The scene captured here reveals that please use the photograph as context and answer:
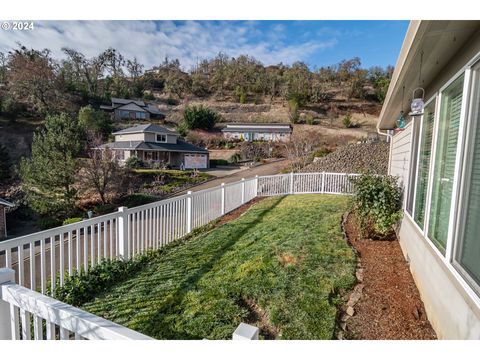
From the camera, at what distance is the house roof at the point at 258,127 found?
3278cm

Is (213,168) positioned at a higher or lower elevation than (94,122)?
lower

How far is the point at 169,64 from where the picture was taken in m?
49.0

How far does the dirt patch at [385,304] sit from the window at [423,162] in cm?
76

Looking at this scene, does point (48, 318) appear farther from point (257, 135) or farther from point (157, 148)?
point (257, 135)

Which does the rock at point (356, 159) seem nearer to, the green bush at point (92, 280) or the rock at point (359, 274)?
the rock at point (359, 274)

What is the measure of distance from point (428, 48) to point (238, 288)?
2.98m

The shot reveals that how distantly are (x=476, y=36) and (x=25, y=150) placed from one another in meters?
33.3

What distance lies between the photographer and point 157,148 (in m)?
23.2

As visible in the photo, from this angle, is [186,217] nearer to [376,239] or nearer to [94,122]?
[376,239]

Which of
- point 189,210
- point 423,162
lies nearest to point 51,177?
point 189,210

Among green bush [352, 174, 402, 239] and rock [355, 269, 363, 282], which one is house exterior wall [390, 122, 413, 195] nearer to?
green bush [352, 174, 402, 239]
